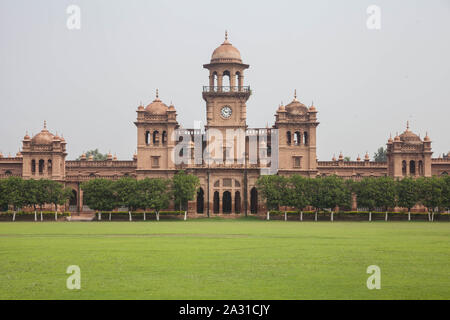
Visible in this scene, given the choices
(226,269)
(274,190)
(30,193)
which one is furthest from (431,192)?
(226,269)

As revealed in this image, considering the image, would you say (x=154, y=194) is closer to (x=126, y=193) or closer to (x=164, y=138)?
(x=126, y=193)

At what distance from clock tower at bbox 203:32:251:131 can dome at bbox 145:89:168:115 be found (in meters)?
5.36

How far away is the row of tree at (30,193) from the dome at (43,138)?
35.8 ft

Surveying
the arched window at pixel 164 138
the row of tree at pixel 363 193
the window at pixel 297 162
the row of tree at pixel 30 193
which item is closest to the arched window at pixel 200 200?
the arched window at pixel 164 138

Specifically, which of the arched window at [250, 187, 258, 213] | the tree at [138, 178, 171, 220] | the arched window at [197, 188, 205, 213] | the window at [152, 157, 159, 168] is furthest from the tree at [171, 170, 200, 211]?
the arched window at [250, 187, 258, 213]

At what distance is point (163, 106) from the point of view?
284ft

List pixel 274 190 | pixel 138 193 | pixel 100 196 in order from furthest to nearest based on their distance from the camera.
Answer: pixel 100 196, pixel 138 193, pixel 274 190

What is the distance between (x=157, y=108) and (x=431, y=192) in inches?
1332

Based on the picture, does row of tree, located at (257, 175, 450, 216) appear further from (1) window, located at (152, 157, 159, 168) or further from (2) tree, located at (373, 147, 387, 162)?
(2) tree, located at (373, 147, 387, 162)

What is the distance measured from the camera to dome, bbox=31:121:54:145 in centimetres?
8944

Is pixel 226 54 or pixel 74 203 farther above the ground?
pixel 226 54

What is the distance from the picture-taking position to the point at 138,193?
77.6 m

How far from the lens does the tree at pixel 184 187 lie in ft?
257

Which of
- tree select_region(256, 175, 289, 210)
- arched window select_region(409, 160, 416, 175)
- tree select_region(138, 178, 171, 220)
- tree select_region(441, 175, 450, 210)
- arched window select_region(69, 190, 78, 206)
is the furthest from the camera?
arched window select_region(69, 190, 78, 206)
